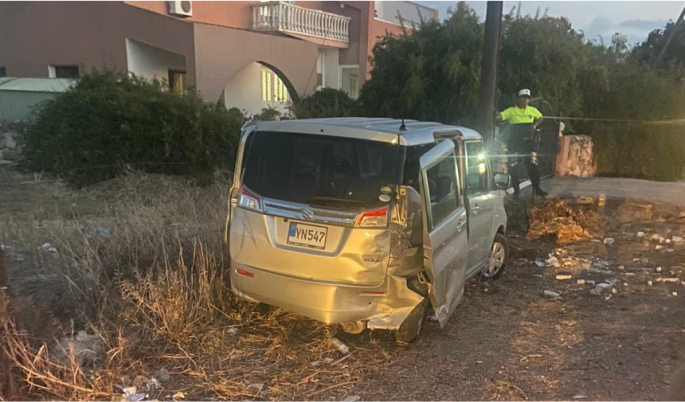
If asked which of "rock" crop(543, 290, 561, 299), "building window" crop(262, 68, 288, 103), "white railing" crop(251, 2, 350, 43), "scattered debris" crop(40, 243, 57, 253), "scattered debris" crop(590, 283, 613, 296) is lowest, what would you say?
"rock" crop(543, 290, 561, 299)

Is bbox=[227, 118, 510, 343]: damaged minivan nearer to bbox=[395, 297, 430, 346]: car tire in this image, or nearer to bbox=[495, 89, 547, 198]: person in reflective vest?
bbox=[395, 297, 430, 346]: car tire

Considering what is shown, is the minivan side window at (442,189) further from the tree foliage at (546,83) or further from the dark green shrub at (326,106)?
the dark green shrub at (326,106)

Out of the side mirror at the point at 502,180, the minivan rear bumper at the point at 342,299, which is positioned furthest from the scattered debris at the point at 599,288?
the minivan rear bumper at the point at 342,299

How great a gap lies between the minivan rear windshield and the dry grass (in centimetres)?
112

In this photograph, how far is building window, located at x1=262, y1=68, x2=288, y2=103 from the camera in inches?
774

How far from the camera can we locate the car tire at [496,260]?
20.4 ft

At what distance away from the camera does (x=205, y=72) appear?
1490 cm

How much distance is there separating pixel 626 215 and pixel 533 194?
1.68 metres

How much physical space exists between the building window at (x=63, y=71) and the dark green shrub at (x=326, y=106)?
725 cm

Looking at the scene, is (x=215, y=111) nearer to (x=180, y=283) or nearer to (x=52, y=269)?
(x=52, y=269)

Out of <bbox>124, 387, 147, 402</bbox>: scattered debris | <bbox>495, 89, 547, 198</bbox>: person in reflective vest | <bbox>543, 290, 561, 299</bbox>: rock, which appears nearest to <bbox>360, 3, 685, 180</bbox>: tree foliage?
<bbox>495, 89, 547, 198</bbox>: person in reflective vest

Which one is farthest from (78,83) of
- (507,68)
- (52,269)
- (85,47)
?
(507,68)

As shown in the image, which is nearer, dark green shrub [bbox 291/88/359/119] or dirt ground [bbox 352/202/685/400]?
dirt ground [bbox 352/202/685/400]


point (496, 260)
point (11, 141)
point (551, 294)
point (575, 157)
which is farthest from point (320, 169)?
point (575, 157)
